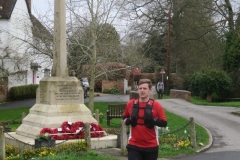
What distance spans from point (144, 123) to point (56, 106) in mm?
8125

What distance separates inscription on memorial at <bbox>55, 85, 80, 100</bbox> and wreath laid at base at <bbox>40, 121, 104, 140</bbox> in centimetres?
107

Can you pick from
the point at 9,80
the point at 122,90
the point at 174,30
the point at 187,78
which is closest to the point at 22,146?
the point at 9,80

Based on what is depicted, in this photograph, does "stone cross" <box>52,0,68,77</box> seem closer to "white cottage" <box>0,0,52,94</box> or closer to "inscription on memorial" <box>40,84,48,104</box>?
"inscription on memorial" <box>40,84,48,104</box>

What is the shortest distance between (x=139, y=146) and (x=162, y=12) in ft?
133

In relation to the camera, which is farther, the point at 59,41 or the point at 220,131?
the point at 220,131

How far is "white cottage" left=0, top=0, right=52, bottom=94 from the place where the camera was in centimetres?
2725

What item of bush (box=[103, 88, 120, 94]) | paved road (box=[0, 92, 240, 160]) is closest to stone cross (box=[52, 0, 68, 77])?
paved road (box=[0, 92, 240, 160])

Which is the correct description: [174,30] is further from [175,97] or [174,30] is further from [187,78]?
[175,97]

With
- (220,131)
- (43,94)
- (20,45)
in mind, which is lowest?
(220,131)

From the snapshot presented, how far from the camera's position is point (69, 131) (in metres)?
13.5

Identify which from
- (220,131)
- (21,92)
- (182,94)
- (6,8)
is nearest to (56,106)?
(220,131)

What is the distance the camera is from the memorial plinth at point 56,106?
561 inches

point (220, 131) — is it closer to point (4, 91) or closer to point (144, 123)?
point (144, 123)

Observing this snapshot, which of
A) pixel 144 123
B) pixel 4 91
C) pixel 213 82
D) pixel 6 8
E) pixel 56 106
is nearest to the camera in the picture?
pixel 144 123
